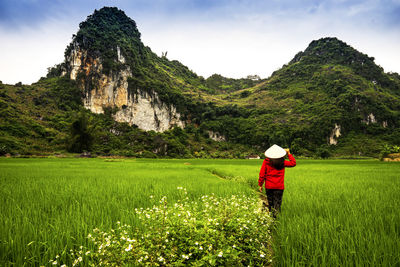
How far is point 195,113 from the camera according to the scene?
10556 cm

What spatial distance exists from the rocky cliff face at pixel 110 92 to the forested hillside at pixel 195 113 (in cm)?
63

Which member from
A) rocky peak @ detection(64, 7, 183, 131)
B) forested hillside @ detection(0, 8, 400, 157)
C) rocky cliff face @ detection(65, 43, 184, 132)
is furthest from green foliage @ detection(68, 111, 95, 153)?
rocky peak @ detection(64, 7, 183, 131)

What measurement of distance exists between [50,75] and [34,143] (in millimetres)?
72298

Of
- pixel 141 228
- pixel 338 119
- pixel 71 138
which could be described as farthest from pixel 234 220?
pixel 338 119

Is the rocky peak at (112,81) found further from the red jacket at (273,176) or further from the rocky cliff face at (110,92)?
the red jacket at (273,176)

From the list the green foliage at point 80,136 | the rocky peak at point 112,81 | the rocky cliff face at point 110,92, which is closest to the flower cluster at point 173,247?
the green foliage at point 80,136

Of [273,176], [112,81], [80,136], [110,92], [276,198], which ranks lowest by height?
[276,198]

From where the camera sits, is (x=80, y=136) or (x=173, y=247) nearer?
(x=173, y=247)

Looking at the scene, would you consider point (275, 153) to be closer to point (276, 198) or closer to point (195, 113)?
point (276, 198)

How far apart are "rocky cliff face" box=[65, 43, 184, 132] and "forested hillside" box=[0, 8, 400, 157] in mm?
626

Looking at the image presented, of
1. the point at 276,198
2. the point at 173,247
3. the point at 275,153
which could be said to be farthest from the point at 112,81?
the point at 173,247

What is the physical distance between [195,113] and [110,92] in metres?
43.7

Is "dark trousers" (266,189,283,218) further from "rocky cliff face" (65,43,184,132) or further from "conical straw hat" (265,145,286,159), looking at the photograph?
"rocky cliff face" (65,43,184,132)

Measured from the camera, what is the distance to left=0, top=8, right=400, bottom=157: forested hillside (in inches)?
2165
